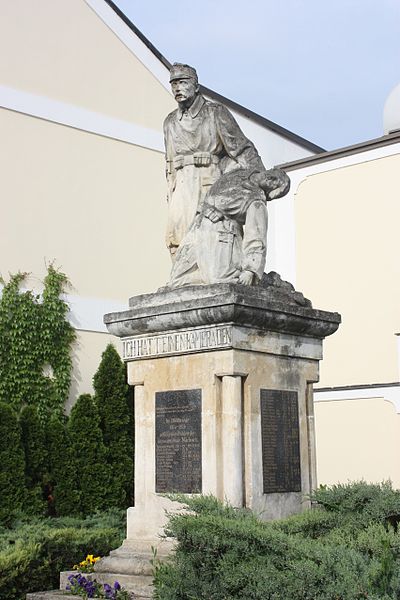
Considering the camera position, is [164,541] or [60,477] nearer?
[164,541]

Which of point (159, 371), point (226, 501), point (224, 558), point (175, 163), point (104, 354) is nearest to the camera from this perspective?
point (224, 558)

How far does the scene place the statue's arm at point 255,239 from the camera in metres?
7.09

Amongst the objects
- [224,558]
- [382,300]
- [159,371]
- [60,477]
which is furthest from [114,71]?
[224,558]

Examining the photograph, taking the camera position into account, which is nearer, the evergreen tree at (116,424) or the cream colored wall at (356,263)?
the evergreen tree at (116,424)

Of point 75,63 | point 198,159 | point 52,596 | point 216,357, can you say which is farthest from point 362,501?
point 75,63

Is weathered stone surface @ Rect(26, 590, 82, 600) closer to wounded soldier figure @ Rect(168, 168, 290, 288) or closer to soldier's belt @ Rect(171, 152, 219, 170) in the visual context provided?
wounded soldier figure @ Rect(168, 168, 290, 288)

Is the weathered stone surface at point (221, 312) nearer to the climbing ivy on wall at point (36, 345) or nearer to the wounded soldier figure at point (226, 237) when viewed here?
the wounded soldier figure at point (226, 237)

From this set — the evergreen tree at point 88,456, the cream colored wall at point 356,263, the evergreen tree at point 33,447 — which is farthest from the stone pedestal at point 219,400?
the cream colored wall at point 356,263

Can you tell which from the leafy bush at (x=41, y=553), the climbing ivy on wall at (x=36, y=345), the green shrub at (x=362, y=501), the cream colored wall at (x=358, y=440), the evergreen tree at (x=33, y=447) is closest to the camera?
the green shrub at (x=362, y=501)

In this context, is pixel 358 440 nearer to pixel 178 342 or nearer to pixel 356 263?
pixel 356 263

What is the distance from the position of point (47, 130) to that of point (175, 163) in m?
7.86

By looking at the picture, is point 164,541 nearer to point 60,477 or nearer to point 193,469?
point 193,469

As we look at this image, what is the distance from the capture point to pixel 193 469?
21.9 feet

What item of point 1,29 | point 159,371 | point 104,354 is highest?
point 1,29
